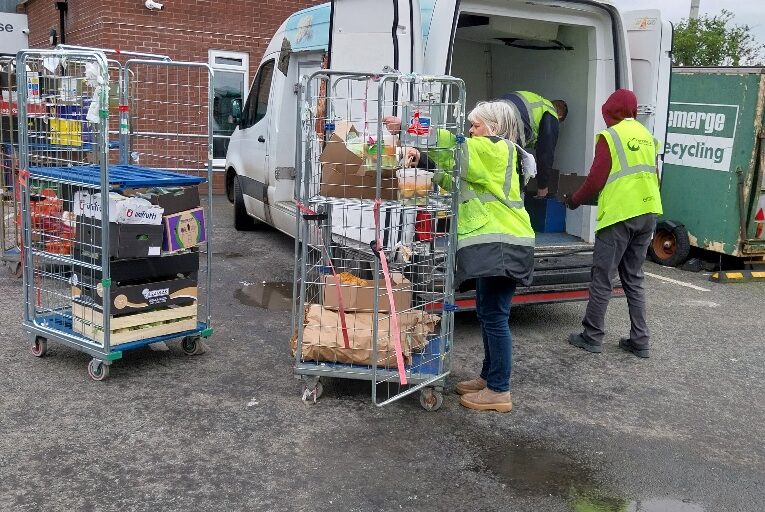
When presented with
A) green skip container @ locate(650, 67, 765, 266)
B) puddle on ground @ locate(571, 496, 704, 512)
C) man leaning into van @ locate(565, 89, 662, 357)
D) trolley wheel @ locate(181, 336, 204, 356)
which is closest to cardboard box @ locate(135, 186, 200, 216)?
trolley wheel @ locate(181, 336, 204, 356)

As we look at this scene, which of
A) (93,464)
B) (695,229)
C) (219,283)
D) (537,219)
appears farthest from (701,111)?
(93,464)

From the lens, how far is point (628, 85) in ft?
20.3

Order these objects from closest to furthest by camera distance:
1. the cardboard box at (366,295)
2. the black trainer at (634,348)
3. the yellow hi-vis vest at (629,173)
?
1. the cardboard box at (366,295)
2. the yellow hi-vis vest at (629,173)
3. the black trainer at (634,348)

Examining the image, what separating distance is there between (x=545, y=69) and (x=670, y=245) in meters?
3.34

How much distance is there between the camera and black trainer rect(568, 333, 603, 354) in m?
5.94

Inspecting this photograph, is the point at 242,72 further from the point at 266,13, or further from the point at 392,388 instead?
the point at 392,388

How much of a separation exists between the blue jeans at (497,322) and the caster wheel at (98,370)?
7.44ft

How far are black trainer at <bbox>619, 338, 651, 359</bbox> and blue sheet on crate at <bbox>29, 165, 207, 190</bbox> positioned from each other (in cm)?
333

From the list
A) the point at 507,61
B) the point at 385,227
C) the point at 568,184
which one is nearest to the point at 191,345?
the point at 385,227

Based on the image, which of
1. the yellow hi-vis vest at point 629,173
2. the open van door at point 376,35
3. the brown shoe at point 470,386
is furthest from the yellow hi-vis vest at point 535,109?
the brown shoe at point 470,386

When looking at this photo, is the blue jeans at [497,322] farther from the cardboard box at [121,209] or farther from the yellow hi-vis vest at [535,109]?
the yellow hi-vis vest at [535,109]

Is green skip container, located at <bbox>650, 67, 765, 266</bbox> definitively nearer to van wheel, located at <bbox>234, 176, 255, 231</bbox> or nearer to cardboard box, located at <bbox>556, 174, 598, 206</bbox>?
cardboard box, located at <bbox>556, 174, 598, 206</bbox>

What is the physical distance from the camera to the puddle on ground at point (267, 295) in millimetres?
6777

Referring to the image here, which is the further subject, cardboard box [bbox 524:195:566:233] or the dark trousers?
cardboard box [bbox 524:195:566:233]
